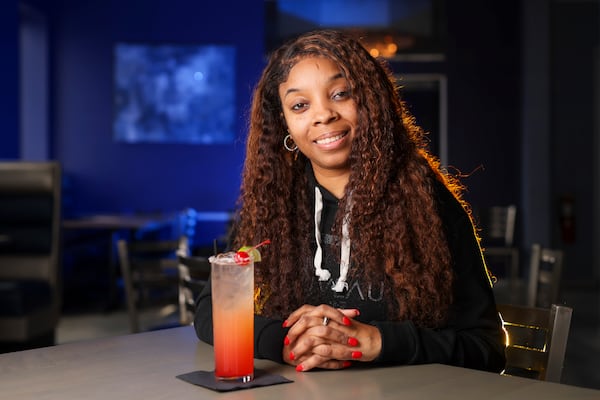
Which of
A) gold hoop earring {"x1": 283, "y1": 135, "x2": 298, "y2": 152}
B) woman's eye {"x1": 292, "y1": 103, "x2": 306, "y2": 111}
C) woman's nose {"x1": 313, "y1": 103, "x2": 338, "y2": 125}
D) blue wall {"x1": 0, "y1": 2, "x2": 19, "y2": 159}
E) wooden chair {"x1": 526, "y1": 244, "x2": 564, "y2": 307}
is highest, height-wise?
blue wall {"x1": 0, "y1": 2, "x2": 19, "y2": 159}

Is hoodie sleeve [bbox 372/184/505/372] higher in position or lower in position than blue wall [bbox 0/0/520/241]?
lower

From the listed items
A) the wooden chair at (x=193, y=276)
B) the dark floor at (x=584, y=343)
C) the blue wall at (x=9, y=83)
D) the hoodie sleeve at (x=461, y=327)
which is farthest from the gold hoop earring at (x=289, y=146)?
the blue wall at (x=9, y=83)

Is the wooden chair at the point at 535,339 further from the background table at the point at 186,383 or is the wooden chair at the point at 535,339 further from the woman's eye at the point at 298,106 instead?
the woman's eye at the point at 298,106

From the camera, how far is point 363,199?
144 centimetres

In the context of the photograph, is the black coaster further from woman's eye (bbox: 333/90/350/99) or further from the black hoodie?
woman's eye (bbox: 333/90/350/99)

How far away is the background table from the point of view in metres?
1.09

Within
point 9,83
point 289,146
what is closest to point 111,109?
point 9,83

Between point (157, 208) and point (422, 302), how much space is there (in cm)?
729

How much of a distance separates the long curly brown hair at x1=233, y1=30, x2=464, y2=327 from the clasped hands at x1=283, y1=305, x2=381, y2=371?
0.57 feet

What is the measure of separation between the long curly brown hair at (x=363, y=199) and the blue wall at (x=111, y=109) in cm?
681

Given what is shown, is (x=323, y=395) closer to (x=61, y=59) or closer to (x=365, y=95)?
(x=365, y=95)

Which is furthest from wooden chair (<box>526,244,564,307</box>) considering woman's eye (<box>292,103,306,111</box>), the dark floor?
woman's eye (<box>292,103,306,111</box>)

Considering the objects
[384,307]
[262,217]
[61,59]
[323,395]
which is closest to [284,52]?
[262,217]

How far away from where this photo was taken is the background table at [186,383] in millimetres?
1089
